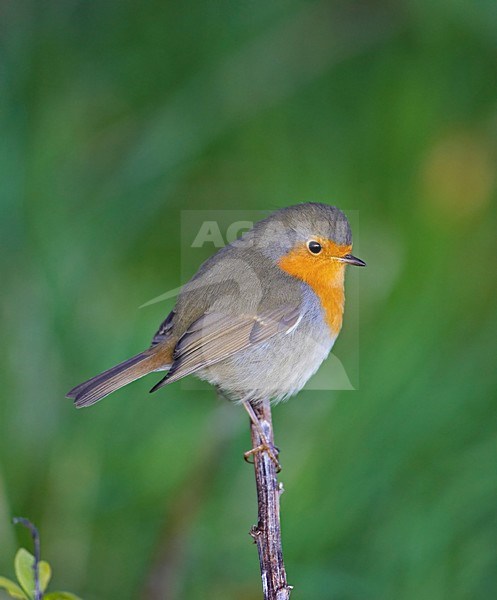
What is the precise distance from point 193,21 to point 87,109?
2.70 feet

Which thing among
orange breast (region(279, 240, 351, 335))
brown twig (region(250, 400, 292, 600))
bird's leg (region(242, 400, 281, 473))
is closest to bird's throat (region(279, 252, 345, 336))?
orange breast (region(279, 240, 351, 335))

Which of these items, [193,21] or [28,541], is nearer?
[28,541]

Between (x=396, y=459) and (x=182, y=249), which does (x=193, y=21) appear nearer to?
(x=182, y=249)

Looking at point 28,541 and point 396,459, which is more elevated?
point 396,459

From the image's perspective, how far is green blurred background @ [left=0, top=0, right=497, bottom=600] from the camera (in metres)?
3.50

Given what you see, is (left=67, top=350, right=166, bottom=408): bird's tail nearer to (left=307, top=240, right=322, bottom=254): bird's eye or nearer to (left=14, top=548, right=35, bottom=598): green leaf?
(left=307, top=240, right=322, bottom=254): bird's eye

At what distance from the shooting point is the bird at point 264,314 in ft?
11.4

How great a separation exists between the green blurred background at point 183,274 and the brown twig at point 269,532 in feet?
1.64

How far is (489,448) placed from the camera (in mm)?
3615

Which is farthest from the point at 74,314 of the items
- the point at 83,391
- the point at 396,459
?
the point at 396,459

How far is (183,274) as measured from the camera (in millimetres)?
4457

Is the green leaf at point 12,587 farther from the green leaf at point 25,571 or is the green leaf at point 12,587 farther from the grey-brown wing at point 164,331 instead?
the grey-brown wing at point 164,331

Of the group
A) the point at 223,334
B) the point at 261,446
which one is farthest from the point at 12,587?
the point at 223,334

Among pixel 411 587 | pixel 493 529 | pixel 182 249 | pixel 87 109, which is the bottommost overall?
pixel 411 587
